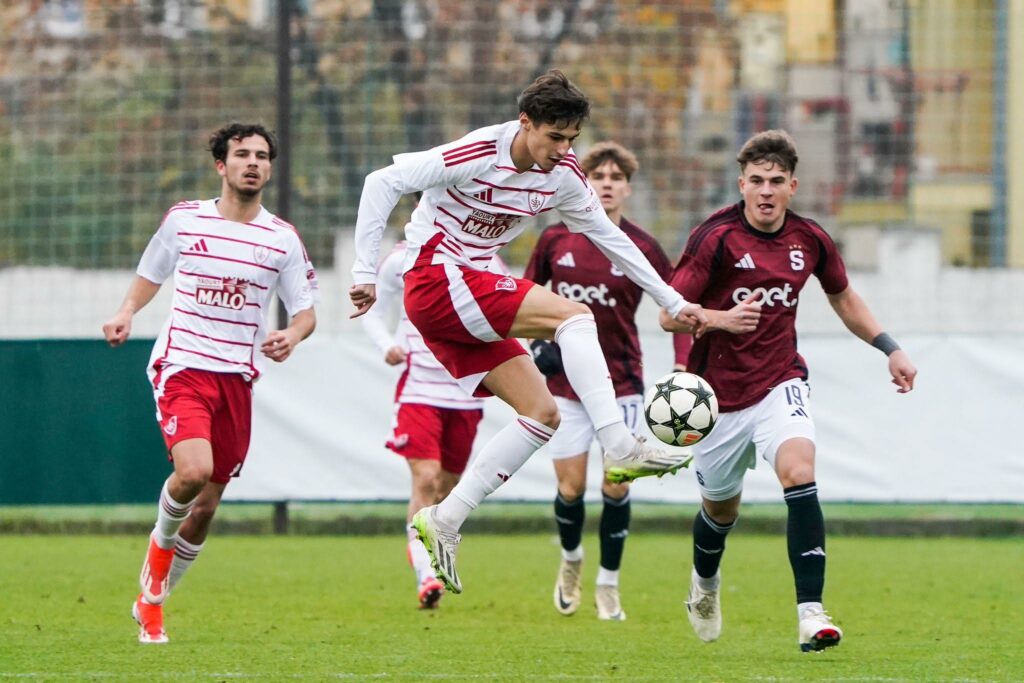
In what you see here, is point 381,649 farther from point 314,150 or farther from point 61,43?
point 61,43

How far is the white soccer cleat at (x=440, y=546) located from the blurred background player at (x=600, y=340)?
247cm

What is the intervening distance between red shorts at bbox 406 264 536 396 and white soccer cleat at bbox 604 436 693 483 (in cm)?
74

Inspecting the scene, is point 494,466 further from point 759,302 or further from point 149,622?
point 149,622

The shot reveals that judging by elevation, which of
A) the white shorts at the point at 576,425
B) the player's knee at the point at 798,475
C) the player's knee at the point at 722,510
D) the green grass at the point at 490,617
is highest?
the player's knee at the point at 798,475

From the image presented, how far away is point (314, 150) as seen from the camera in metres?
15.0

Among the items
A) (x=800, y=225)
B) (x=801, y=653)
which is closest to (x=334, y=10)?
(x=800, y=225)

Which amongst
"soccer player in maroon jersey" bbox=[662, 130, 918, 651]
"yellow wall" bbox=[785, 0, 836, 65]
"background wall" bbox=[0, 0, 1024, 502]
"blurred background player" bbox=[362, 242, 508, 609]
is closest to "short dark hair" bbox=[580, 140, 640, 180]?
"blurred background player" bbox=[362, 242, 508, 609]

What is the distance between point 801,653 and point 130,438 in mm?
7713

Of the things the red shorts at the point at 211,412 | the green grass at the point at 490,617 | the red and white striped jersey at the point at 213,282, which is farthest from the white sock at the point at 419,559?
the red and white striped jersey at the point at 213,282

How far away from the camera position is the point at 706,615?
7.95m

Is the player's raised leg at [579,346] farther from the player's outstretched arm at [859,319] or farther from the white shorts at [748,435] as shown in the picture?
the player's outstretched arm at [859,319]

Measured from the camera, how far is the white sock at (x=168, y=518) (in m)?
7.91

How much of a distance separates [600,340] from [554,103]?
297 cm

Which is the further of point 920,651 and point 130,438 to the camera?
point 130,438
